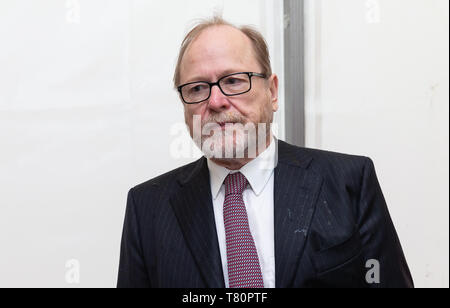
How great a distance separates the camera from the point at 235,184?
1.00 meters

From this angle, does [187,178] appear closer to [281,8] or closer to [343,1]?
[281,8]

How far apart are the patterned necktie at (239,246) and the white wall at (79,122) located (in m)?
0.49

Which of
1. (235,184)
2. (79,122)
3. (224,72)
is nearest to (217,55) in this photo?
(224,72)

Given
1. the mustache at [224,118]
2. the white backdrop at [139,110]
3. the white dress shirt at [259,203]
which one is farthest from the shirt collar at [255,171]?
the white backdrop at [139,110]

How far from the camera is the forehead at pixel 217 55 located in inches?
38.7

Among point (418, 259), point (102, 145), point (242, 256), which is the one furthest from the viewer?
point (418, 259)

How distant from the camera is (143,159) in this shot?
140cm

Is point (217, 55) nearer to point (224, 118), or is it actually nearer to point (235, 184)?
point (224, 118)

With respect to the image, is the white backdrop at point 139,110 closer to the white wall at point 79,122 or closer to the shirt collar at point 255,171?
the white wall at point 79,122

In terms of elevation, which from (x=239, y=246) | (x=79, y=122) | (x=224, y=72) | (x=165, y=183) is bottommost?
(x=239, y=246)

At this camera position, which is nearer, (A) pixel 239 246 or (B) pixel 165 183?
(A) pixel 239 246

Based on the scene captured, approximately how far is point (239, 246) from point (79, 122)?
701mm

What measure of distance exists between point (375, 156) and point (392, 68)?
29 cm
